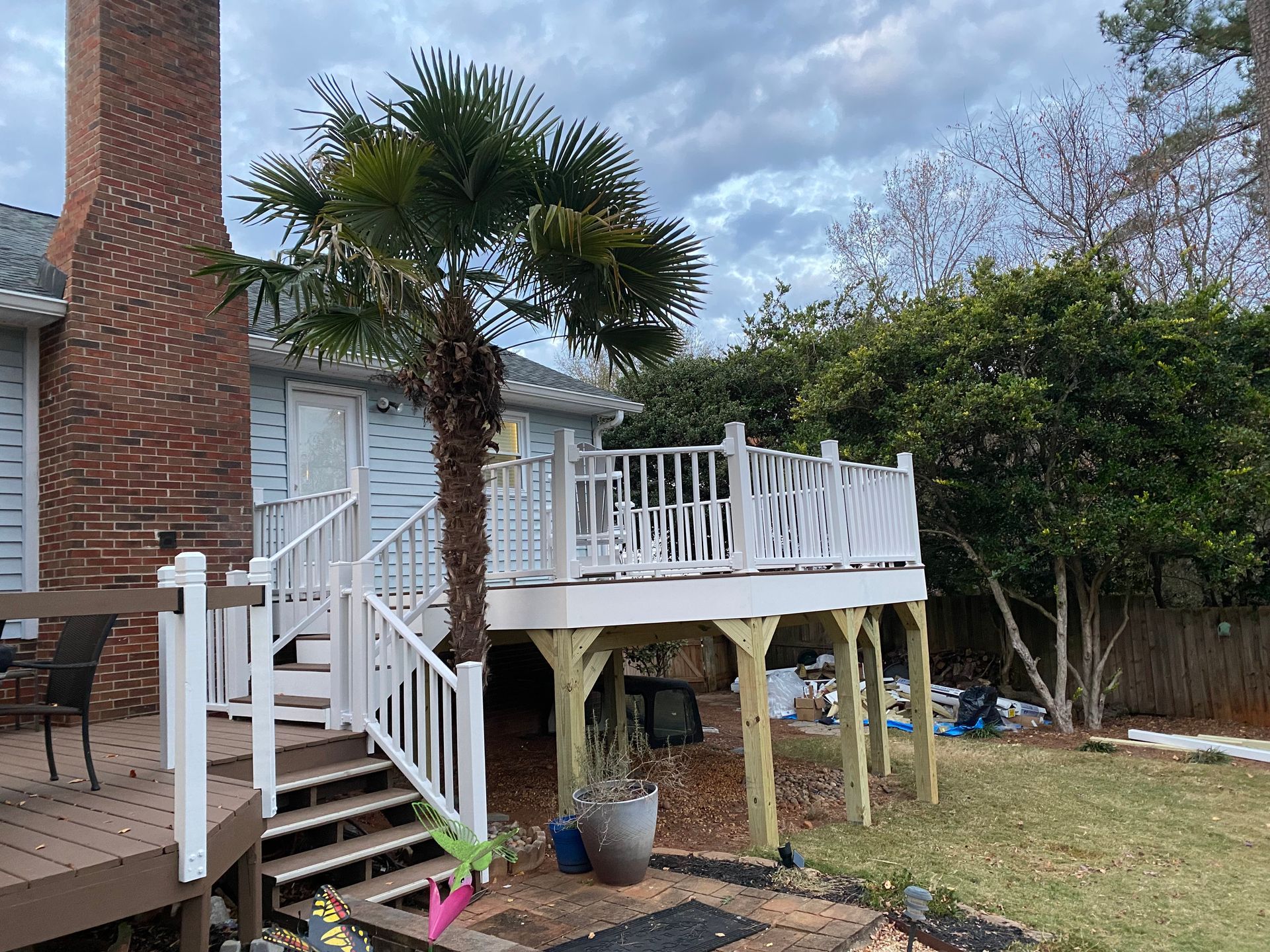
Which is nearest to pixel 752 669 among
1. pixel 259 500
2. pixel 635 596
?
pixel 635 596

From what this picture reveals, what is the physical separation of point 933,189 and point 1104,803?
649 inches

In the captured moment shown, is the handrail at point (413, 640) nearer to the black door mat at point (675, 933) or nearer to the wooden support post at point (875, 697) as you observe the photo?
the black door mat at point (675, 933)

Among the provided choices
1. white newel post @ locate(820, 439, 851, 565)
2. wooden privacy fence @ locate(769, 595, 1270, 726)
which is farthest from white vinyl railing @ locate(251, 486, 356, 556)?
wooden privacy fence @ locate(769, 595, 1270, 726)

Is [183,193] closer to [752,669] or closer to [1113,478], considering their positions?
[752,669]

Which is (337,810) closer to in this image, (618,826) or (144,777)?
(144,777)

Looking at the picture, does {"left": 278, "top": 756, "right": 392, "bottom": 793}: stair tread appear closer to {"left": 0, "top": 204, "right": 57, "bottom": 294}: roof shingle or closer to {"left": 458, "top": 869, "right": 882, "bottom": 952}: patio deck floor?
{"left": 458, "top": 869, "right": 882, "bottom": 952}: patio deck floor

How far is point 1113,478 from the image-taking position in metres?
10.9

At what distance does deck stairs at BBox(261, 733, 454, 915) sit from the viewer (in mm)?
4559

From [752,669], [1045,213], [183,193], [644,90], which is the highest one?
[644,90]

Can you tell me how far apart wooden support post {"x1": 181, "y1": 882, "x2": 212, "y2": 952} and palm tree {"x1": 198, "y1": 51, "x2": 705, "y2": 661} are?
2.48 m

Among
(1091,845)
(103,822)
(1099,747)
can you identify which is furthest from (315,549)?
(1099,747)

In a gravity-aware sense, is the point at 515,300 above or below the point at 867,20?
below

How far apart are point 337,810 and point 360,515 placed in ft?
8.56

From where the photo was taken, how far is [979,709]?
37.0 ft
